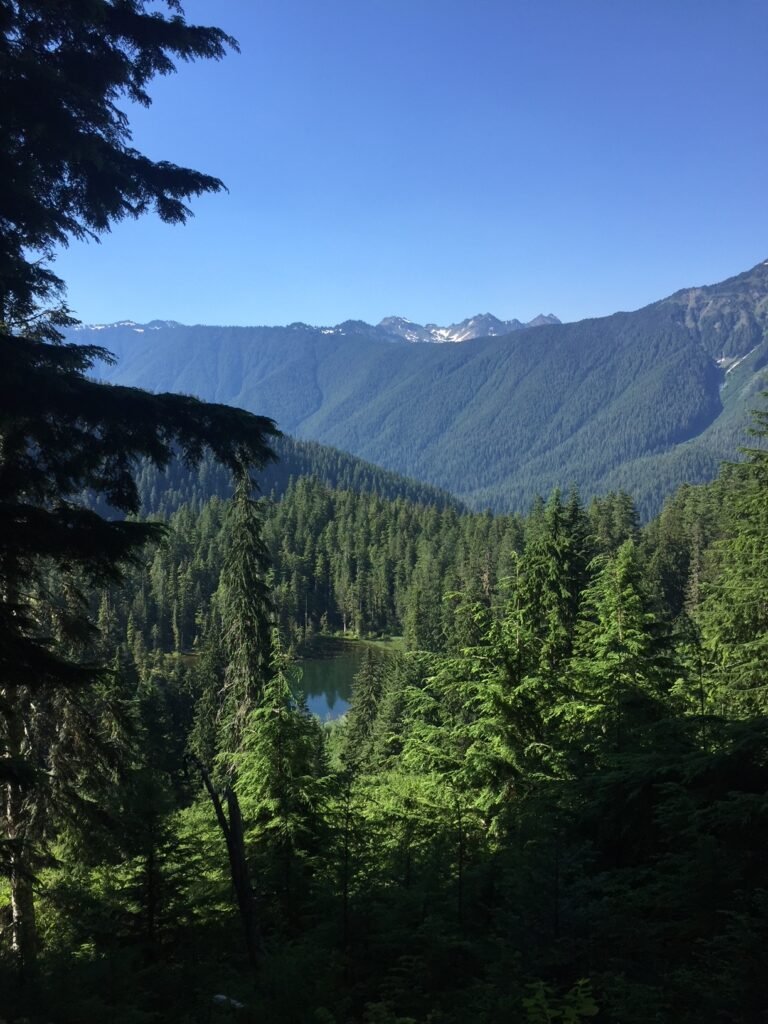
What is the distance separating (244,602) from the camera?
21.2 meters

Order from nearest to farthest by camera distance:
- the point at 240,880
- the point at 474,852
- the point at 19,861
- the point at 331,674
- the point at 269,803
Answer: the point at 19,861
the point at 240,880
the point at 474,852
the point at 269,803
the point at 331,674

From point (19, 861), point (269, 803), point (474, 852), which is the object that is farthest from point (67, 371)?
point (474, 852)

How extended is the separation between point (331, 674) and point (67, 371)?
287ft

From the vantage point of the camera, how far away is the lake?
3038 inches

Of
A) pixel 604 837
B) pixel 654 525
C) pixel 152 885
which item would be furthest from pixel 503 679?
pixel 654 525

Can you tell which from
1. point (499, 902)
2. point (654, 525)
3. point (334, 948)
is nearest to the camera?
point (334, 948)

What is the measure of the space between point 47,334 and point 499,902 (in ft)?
32.0

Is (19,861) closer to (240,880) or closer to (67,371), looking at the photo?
(240,880)

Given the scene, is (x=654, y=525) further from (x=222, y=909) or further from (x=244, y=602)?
(x=222, y=909)

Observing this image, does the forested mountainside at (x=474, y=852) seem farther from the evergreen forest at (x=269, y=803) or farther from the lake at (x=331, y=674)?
the lake at (x=331, y=674)

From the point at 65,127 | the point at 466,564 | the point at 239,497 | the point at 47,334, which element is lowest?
the point at 466,564

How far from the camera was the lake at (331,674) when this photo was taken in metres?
77.2

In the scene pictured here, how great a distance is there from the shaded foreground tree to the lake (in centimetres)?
6158

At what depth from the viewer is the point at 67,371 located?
6949 millimetres
